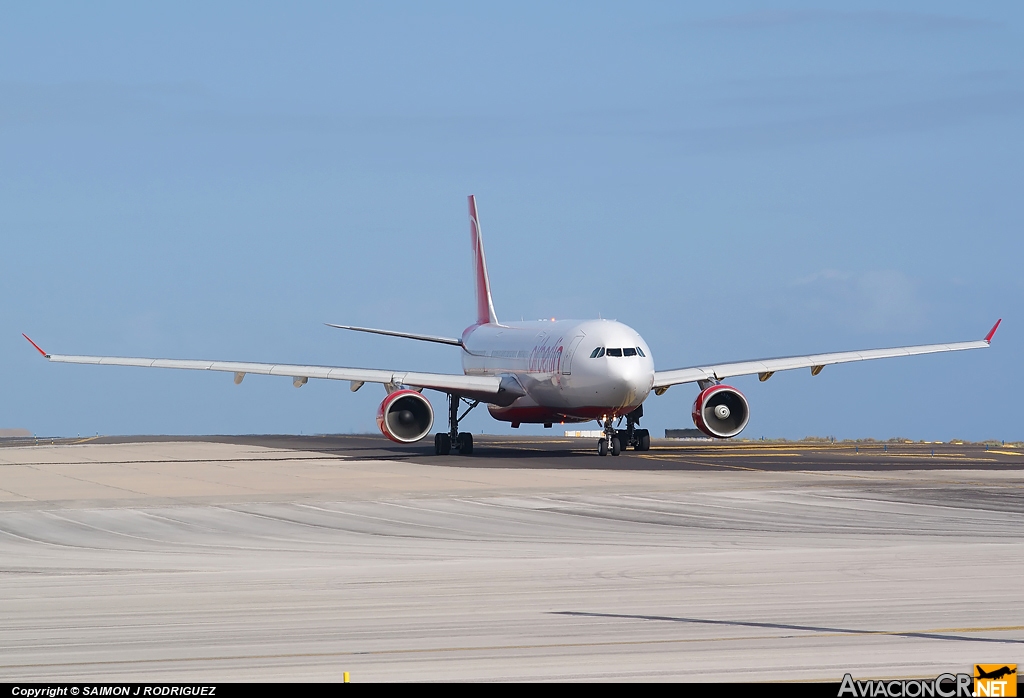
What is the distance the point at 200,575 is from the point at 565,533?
5960mm

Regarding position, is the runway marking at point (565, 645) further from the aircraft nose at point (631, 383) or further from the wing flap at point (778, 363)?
the wing flap at point (778, 363)

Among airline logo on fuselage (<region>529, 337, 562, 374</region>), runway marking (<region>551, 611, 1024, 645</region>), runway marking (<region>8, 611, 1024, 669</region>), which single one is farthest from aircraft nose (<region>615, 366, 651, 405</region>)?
runway marking (<region>8, 611, 1024, 669</region>)

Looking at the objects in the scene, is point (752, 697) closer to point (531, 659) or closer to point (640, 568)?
point (531, 659)

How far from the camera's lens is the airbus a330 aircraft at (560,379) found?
1606 inches

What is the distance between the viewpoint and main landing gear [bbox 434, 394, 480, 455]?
4562cm

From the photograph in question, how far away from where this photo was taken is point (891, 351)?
4744 cm

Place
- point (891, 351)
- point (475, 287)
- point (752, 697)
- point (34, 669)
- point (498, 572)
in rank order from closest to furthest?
point (752, 697) < point (34, 669) < point (498, 572) < point (891, 351) < point (475, 287)

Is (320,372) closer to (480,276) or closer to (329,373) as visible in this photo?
(329,373)

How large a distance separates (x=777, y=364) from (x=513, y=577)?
33.5 metres

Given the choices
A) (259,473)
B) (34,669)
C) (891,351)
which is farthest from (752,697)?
(891,351)

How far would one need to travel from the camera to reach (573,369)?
41.4 meters

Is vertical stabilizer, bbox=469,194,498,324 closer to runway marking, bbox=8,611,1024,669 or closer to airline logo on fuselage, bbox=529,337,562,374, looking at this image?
airline logo on fuselage, bbox=529,337,562,374

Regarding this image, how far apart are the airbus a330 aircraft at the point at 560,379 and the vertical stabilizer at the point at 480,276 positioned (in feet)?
23.9

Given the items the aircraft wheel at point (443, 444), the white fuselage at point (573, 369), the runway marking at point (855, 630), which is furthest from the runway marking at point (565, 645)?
the aircraft wheel at point (443, 444)
